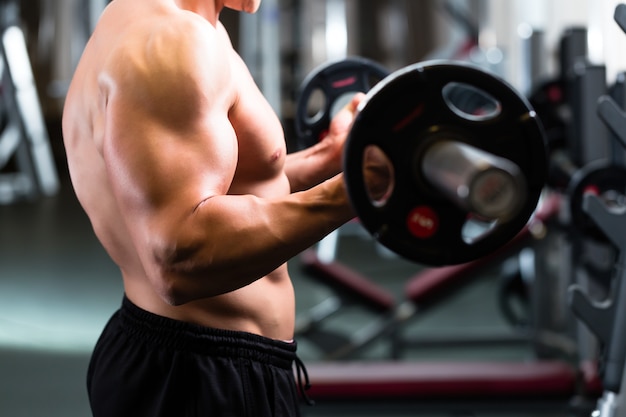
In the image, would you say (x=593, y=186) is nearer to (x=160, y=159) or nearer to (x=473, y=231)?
(x=473, y=231)

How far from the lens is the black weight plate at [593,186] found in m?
2.10

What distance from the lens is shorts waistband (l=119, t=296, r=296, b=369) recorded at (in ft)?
3.63

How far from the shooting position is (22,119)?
21.1 feet

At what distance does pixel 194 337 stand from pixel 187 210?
0.27 meters

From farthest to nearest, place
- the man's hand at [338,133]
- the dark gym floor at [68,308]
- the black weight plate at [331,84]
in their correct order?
the dark gym floor at [68,308] < the black weight plate at [331,84] < the man's hand at [338,133]

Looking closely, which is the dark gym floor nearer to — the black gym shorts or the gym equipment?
the gym equipment

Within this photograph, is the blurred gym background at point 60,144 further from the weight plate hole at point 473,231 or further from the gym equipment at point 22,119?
the weight plate hole at point 473,231

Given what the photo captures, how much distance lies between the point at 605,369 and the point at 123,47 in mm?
1116

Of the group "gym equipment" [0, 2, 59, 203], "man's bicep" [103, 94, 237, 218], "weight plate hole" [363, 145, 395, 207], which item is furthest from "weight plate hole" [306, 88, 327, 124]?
"gym equipment" [0, 2, 59, 203]

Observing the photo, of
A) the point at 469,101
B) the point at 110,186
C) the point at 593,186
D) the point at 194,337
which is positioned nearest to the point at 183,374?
the point at 194,337

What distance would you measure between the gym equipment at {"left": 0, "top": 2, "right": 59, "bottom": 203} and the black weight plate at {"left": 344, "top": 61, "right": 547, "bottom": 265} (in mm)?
5673

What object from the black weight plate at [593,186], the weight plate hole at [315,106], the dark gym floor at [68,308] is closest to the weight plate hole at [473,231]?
the weight plate hole at [315,106]

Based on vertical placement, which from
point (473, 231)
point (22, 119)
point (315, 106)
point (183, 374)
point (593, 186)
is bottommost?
point (315, 106)

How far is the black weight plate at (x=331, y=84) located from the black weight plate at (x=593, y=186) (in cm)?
88
